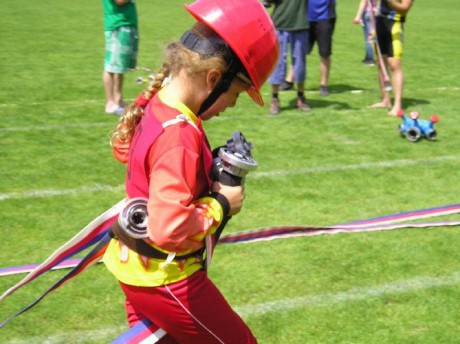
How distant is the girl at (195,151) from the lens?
2607 millimetres

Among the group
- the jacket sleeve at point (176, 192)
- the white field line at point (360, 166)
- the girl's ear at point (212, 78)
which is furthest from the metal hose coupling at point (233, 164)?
the white field line at point (360, 166)

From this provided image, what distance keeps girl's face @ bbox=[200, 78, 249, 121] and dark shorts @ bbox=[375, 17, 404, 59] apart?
22.8ft

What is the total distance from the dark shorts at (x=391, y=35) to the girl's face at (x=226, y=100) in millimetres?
6959

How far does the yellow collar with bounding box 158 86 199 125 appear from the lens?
8.83ft

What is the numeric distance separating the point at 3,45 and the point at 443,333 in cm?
1216

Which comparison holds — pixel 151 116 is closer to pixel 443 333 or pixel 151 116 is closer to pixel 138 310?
pixel 138 310

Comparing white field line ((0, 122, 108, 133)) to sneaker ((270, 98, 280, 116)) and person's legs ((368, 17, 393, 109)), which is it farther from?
person's legs ((368, 17, 393, 109))

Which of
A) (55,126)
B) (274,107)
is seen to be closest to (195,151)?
(55,126)

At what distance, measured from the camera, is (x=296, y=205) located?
6.32 m

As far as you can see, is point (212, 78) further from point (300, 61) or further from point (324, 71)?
point (324, 71)

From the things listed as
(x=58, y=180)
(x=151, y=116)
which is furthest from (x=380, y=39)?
(x=151, y=116)

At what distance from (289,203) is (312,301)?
5.97ft

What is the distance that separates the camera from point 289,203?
20.9ft

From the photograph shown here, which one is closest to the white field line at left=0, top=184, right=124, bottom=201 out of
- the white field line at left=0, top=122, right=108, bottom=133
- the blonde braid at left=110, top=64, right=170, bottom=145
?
the white field line at left=0, top=122, right=108, bottom=133
